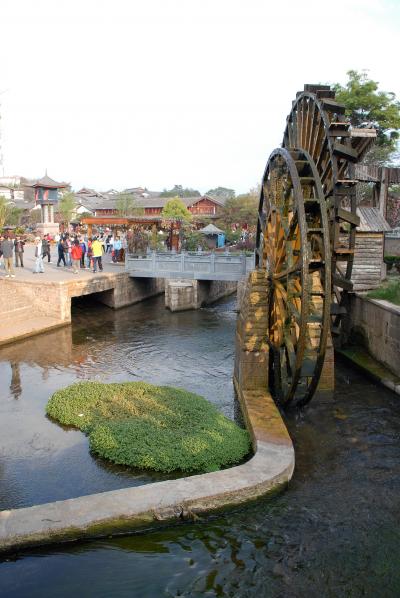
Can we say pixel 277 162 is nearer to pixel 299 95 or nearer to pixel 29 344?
pixel 299 95

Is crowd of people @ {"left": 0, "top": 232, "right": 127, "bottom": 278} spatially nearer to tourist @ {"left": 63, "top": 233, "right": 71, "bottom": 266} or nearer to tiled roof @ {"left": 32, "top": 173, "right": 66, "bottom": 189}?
tourist @ {"left": 63, "top": 233, "right": 71, "bottom": 266}

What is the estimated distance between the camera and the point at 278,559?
16.0ft

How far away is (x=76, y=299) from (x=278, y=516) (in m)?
16.3

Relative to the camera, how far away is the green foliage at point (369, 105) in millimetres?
20891

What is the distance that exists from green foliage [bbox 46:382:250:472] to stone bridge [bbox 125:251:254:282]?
1023 centimetres

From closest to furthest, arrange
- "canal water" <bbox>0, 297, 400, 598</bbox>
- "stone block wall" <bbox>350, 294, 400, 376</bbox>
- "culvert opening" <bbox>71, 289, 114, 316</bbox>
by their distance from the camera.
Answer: "canal water" <bbox>0, 297, 400, 598</bbox> < "stone block wall" <bbox>350, 294, 400, 376</bbox> < "culvert opening" <bbox>71, 289, 114, 316</bbox>

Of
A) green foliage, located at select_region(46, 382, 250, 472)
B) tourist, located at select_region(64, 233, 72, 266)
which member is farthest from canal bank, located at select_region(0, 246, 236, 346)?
green foliage, located at select_region(46, 382, 250, 472)

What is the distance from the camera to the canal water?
180 inches

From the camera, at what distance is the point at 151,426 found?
754 cm

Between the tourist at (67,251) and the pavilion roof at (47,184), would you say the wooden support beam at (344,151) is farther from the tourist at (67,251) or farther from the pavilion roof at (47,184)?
the pavilion roof at (47,184)

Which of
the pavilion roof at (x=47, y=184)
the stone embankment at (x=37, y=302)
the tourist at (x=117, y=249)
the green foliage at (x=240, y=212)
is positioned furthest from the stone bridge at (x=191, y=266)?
the green foliage at (x=240, y=212)

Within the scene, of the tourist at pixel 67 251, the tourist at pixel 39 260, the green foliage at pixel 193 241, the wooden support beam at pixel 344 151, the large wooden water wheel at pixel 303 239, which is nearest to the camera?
the large wooden water wheel at pixel 303 239

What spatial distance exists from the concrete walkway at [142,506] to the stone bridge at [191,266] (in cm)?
1295

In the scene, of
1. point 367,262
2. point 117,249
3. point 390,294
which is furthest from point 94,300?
point 390,294
